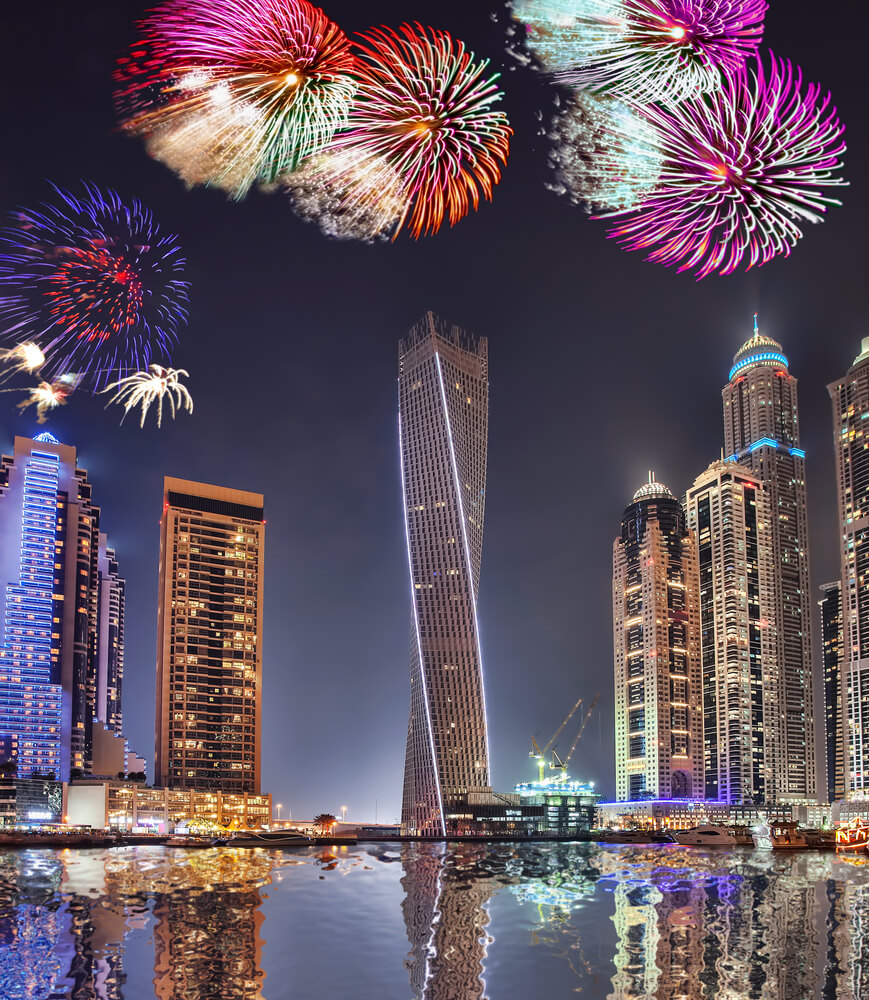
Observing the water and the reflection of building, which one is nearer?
the water

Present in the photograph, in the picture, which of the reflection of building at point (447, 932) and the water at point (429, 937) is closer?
the water at point (429, 937)

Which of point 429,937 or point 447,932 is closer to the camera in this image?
point 429,937

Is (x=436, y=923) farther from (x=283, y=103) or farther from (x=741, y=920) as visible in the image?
(x=283, y=103)
